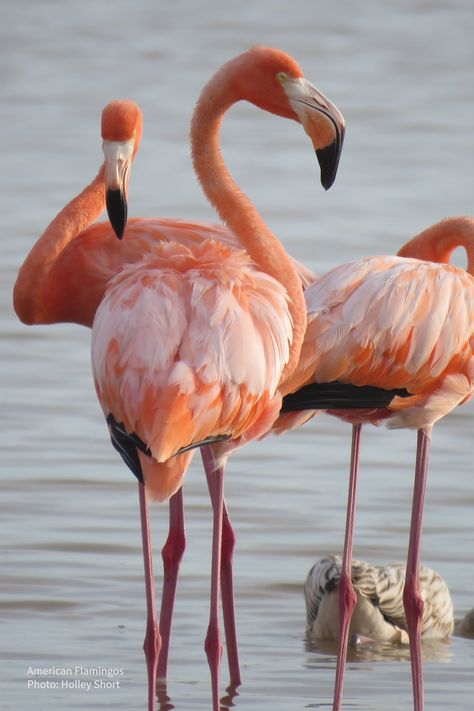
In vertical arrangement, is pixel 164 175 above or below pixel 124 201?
below

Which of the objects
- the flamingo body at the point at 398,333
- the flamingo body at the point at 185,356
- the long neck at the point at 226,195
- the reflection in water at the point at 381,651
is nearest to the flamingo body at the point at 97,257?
the flamingo body at the point at 398,333

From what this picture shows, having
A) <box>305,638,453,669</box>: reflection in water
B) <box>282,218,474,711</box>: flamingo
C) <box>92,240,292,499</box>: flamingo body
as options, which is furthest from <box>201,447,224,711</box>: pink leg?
<box>305,638,453,669</box>: reflection in water

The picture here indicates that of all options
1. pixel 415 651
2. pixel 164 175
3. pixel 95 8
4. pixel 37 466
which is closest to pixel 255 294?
pixel 415 651

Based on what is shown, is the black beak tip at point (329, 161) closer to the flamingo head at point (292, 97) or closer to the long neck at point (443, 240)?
the flamingo head at point (292, 97)

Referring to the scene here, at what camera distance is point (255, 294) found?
16.3 feet

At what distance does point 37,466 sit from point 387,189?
644cm

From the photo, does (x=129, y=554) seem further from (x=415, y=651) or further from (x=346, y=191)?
(x=346, y=191)

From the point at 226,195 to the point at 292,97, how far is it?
1.13ft

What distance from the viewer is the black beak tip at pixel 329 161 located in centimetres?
496

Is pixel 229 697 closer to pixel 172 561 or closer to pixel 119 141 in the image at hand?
pixel 172 561

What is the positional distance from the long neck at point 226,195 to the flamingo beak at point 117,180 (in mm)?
228

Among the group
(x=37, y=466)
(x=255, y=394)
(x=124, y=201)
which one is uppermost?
(x=124, y=201)

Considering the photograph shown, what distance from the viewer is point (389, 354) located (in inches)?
208

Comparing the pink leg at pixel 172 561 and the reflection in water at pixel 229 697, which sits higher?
the pink leg at pixel 172 561
